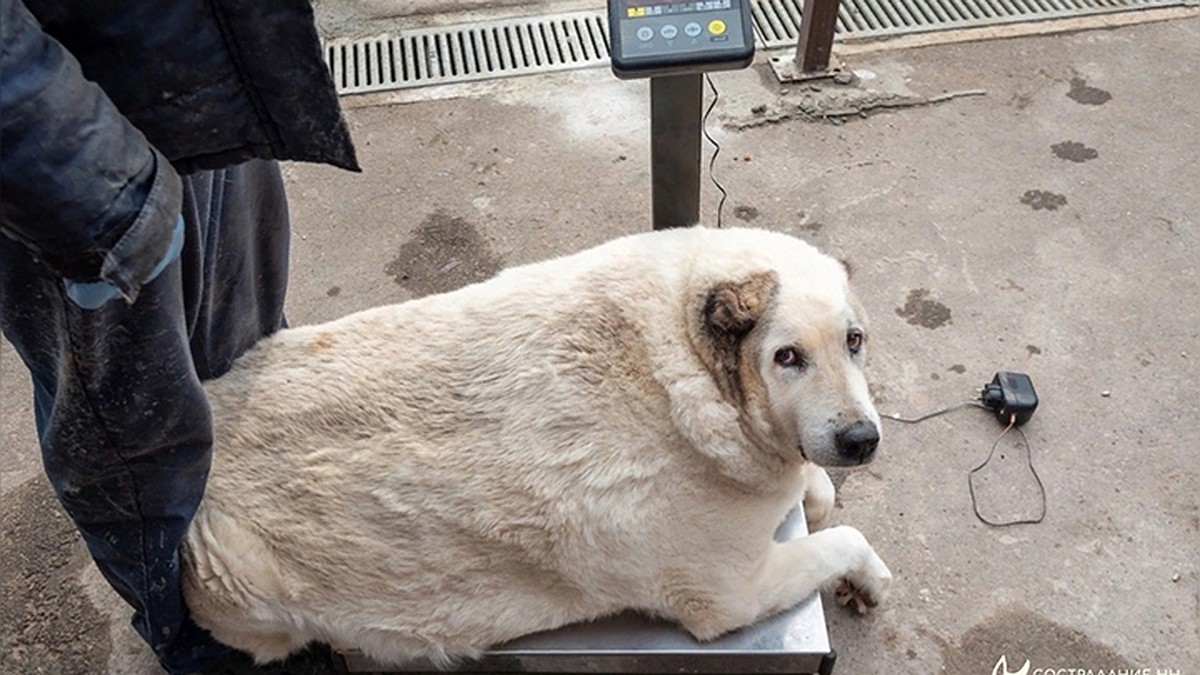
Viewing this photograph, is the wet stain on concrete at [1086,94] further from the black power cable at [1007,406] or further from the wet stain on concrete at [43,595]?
the wet stain on concrete at [43,595]

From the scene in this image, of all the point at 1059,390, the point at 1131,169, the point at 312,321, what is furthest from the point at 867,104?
the point at 312,321

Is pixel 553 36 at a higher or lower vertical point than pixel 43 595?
higher

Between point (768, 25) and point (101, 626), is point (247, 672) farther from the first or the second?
point (768, 25)

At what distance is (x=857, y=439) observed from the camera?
2002mm

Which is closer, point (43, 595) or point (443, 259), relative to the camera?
point (43, 595)

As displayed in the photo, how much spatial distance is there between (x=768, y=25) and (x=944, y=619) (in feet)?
10.2

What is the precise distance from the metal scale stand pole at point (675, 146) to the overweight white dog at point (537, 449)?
296mm

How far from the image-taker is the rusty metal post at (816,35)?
13.5 feet

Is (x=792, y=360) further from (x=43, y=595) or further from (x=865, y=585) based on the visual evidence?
(x=43, y=595)

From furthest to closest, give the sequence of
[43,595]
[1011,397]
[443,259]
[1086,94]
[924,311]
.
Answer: [1086,94] < [443,259] < [924,311] < [1011,397] < [43,595]

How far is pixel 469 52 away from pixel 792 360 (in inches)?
125

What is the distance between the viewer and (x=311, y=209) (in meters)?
3.98

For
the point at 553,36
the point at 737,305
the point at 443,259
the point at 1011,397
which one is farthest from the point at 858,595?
the point at 553,36

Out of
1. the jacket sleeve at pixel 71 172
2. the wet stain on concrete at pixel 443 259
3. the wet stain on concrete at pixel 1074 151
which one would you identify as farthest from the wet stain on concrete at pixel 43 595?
the wet stain on concrete at pixel 1074 151
